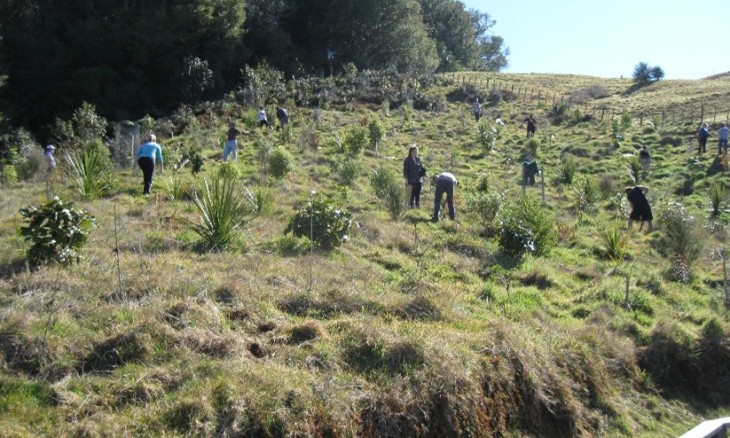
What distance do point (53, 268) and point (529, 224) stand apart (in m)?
8.17

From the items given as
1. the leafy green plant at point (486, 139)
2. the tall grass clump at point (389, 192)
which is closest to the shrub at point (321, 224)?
the tall grass clump at point (389, 192)

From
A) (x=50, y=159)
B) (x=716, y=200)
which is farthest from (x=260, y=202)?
(x=716, y=200)

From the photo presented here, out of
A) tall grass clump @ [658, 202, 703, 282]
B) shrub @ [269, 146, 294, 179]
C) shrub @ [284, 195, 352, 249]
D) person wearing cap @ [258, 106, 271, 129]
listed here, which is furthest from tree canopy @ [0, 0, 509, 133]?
tall grass clump @ [658, 202, 703, 282]

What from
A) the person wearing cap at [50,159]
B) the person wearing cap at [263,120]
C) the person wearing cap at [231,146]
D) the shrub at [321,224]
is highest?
the person wearing cap at [263,120]

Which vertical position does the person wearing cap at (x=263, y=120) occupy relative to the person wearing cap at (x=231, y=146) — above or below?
above

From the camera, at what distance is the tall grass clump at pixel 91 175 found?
42.9 feet

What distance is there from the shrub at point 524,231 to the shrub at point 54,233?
7.15 metres

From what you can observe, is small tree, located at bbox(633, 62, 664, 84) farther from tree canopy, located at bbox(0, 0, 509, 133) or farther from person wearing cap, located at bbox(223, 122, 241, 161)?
person wearing cap, located at bbox(223, 122, 241, 161)

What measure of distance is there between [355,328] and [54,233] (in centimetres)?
393

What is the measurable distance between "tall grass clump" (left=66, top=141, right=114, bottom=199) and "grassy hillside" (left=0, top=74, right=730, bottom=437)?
29 centimetres

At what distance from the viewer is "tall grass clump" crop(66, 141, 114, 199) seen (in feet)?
42.9

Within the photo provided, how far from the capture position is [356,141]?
20.6 metres

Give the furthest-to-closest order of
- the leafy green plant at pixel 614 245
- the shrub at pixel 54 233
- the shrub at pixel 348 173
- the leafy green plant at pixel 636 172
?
the leafy green plant at pixel 636 172
the shrub at pixel 348 173
the leafy green plant at pixel 614 245
the shrub at pixel 54 233

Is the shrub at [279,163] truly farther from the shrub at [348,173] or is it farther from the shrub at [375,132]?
the shrub at [375,132]
